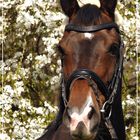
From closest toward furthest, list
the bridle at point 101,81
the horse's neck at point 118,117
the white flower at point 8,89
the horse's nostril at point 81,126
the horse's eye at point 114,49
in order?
the horse's nostril at point 81,126
the bridle at point 101,81
the horse's eye at point 114,49
the horse's neck at point 118,117
the white flower at point 8,89

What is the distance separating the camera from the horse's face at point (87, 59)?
383cm

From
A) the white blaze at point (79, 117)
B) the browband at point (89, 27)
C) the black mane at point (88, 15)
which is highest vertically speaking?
the black mane at point (88, 15)

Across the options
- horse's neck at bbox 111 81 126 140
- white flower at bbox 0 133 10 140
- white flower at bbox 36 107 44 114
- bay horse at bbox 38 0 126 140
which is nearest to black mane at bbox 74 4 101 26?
bay horse at bbox 38 0 126 140

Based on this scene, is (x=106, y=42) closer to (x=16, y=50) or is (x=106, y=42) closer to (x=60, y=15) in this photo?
(x=60, y=15)

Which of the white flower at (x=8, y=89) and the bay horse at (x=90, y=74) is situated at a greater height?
the bay horse at (x=90, y=74)

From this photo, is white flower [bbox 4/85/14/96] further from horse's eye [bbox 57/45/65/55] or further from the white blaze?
the white blaze

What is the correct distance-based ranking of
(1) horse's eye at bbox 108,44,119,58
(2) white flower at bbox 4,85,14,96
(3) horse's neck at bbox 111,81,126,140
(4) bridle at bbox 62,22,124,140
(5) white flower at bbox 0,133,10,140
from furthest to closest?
(2) white flower at bbox 4,85,14,96
(5) white flower at bbox 0,133,10,140
(3) horse's neck at bbox 111,81,126,140
(1) horse's eye at bbox 108,44,119,58
(4) bridle at bbox 62,22,124,140

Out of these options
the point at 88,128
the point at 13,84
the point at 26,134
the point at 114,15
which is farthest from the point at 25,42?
the point at 88,128

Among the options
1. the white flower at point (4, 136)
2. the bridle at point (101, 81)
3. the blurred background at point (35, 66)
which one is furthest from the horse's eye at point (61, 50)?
the white flower at point (4, 136)

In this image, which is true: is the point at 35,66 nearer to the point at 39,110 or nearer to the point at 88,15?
the point at 39,110

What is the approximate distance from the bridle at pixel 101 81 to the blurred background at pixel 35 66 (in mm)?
2666

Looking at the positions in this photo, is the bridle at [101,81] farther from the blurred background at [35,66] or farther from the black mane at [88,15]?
the blurred background at [35,66]

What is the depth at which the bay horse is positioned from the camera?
386 cm

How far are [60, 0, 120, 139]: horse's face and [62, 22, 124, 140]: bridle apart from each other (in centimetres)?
3
